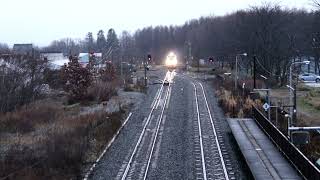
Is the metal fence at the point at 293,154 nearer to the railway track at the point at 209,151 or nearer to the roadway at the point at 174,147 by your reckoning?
the roadway at the point at 174,147

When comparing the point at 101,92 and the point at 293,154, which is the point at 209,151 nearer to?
the point at 293,154

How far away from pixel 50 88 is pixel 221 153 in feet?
133

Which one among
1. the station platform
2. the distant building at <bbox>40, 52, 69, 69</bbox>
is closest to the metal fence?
the station platform

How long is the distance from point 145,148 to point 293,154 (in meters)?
8.51

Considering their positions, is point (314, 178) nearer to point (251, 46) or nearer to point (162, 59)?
point (251, 46)

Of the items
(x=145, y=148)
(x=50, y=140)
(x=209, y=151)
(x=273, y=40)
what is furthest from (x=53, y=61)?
(x=209, y=151)

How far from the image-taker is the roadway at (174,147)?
2106cm

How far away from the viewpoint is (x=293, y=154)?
20.1 metres

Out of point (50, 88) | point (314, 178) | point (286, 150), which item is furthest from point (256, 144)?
point (50, 88)

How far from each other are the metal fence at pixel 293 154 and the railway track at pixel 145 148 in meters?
5.77

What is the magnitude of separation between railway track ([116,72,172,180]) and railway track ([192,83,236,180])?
2.19 m

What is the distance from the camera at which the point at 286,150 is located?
21672 mm

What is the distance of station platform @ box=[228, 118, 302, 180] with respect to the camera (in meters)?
19.1

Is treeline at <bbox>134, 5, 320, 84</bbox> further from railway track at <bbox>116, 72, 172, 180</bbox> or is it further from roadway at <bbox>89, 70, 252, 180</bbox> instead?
railway track at <bbox>116, 72, 172, 180</bbox>
